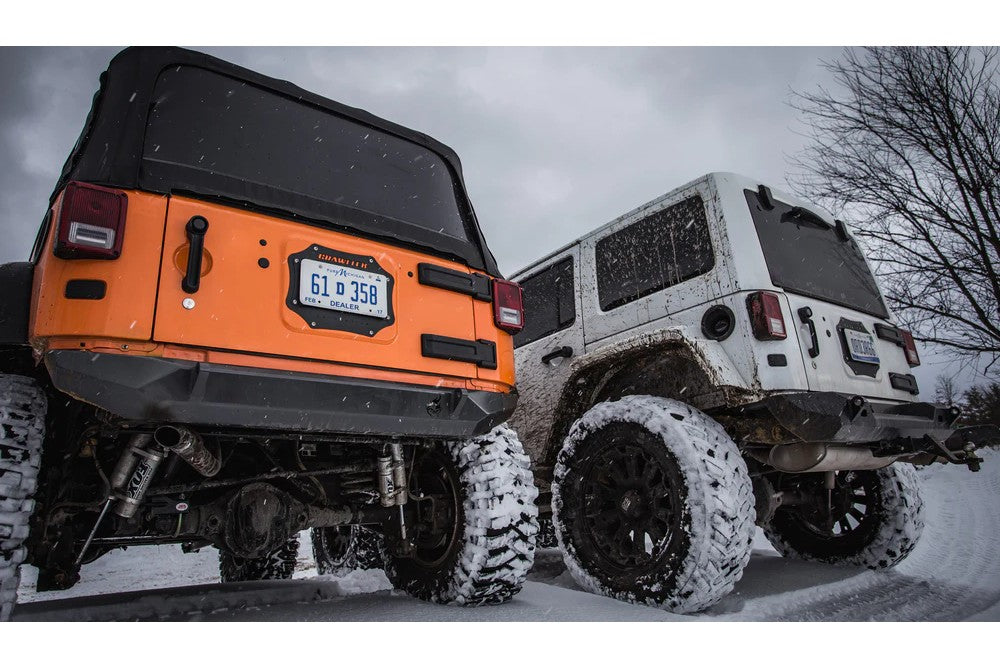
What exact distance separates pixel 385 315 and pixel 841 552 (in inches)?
126

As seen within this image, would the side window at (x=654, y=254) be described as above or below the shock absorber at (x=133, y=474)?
above

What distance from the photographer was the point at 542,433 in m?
3.83

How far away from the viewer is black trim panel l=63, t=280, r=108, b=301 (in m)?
1.56

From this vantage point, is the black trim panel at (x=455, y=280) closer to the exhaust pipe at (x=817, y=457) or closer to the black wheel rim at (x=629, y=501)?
the black wheel rim at (x=629, y=501)

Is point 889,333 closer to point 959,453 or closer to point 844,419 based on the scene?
point 959,453

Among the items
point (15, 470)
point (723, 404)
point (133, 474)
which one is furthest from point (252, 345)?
point (723, 404)

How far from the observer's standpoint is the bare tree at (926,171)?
14.4 feet

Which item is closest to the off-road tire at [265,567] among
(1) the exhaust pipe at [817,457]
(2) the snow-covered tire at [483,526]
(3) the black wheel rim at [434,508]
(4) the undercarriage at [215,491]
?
(4) the undercarriage at [215,491]

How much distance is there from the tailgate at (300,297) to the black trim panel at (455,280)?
29mm

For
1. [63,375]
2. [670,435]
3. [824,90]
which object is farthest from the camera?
[824,90]

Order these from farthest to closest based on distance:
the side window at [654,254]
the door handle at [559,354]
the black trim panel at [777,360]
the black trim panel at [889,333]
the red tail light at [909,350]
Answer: the door handle at [559,354]
the red tail light at [909,350]
the black trim panel at [889,333]
the side window at [654,254]
the black trim panel at [777,360]

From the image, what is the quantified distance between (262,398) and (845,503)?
3.46 meters

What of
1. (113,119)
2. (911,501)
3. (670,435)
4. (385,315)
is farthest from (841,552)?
(113,119)

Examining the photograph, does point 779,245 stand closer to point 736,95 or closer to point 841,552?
point 736,95
